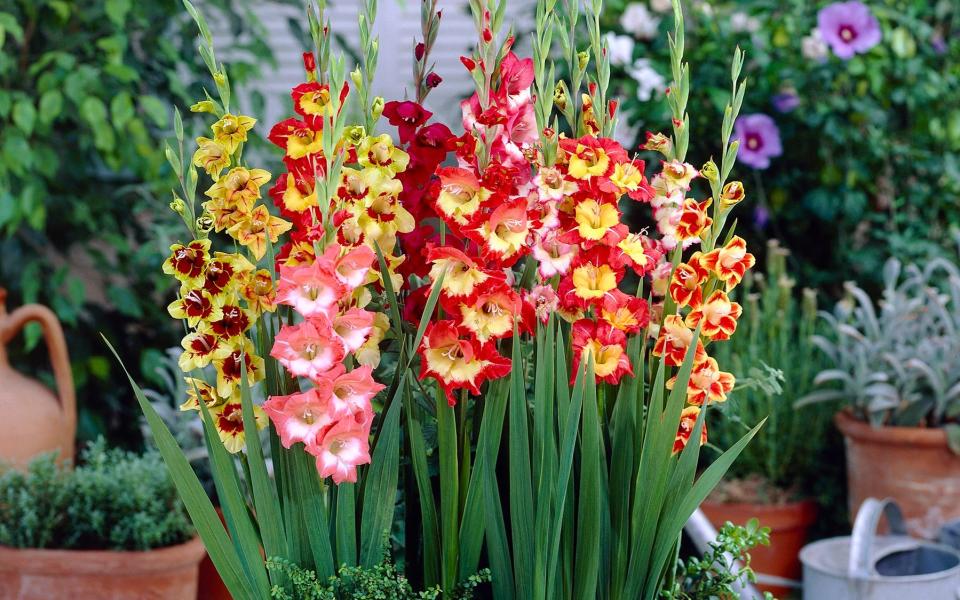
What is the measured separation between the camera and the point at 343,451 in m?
0.81

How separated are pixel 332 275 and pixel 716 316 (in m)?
0.33

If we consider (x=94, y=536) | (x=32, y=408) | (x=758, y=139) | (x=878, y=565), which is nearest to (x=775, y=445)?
(x=878, y=565)

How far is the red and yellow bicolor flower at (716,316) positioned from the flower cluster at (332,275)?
0.26 meters

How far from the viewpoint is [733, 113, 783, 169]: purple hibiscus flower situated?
2609 mm

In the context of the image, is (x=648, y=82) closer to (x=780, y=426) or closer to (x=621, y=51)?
(x=621, y=51)

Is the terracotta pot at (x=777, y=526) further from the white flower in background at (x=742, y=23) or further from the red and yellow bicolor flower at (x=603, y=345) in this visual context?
the red and yellow bicolor flower at (x=603, y=345)

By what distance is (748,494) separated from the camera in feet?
7.53

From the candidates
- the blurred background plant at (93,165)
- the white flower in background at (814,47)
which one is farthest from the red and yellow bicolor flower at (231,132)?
the white flower in background at (814,47)

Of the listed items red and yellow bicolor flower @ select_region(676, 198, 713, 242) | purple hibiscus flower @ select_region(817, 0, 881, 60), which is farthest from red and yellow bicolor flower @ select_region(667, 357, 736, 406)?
purple hibiscus flower @ select_region(817, 0, 881, 60)

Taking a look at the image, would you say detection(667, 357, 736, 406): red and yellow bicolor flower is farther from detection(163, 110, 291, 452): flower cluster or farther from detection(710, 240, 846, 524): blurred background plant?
detection(710, 240, 846, 524): blurred background plant

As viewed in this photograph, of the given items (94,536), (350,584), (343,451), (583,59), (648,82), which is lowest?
(94,536)

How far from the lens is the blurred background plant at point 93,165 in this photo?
2.29 metres

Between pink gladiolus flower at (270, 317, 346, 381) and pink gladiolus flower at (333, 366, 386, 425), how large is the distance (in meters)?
0.02

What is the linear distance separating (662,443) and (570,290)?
0.49 feet
